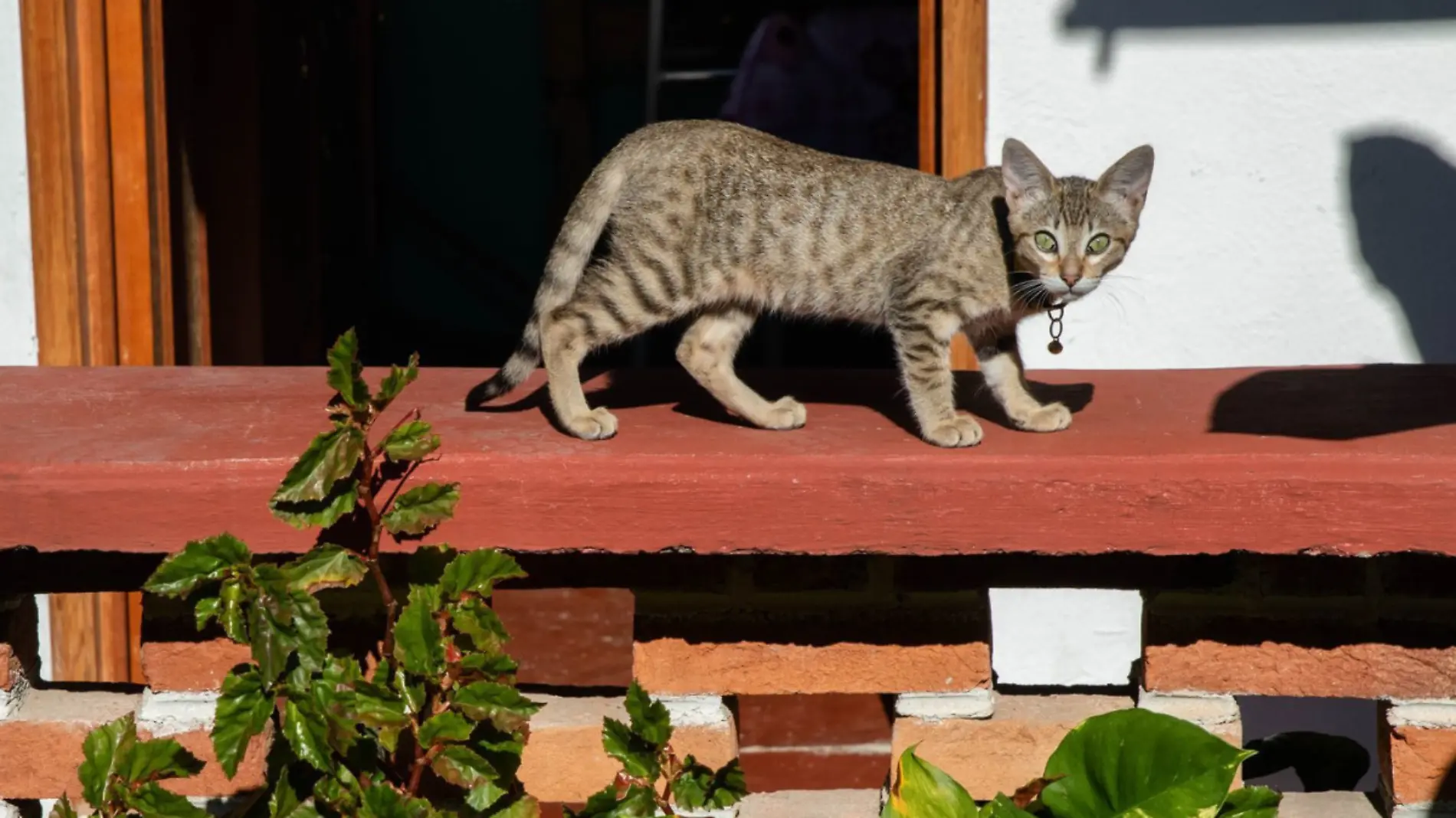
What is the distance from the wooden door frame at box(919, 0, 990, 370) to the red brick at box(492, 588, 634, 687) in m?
2.03

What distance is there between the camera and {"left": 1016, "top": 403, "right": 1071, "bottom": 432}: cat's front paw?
2449 mm

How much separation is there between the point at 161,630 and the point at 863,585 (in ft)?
2.92

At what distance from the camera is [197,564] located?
6.07ft

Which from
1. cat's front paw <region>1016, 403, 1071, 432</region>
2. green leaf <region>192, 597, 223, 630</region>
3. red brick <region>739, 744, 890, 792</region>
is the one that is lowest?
red brick <region>739, 744, 890, 792</region>

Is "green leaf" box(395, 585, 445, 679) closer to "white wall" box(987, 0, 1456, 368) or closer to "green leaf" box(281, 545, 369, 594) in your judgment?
"green leaf" box(281, 545, 369, 594)

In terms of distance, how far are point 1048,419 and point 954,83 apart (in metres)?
1.45

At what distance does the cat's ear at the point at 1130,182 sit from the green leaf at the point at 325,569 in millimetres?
1746

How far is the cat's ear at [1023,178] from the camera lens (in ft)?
10.00

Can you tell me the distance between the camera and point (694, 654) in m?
2.06

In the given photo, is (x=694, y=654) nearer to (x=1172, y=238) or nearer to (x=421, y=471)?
(x=421, y=471)

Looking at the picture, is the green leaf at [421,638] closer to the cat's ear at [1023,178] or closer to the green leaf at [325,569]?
the green leaf at [325,569]

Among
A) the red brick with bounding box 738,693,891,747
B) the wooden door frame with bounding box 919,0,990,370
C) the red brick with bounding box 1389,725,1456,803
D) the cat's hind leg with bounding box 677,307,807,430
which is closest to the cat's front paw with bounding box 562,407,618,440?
the cat's hind leg with bounding box 677,307,807,430

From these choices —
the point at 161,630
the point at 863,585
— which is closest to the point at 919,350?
the point at 863,585

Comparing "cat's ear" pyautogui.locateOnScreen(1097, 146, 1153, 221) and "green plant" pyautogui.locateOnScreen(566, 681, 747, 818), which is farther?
"cat's ear" pyautogui.locateOnScreen(1097, 146, 1153, 221)
